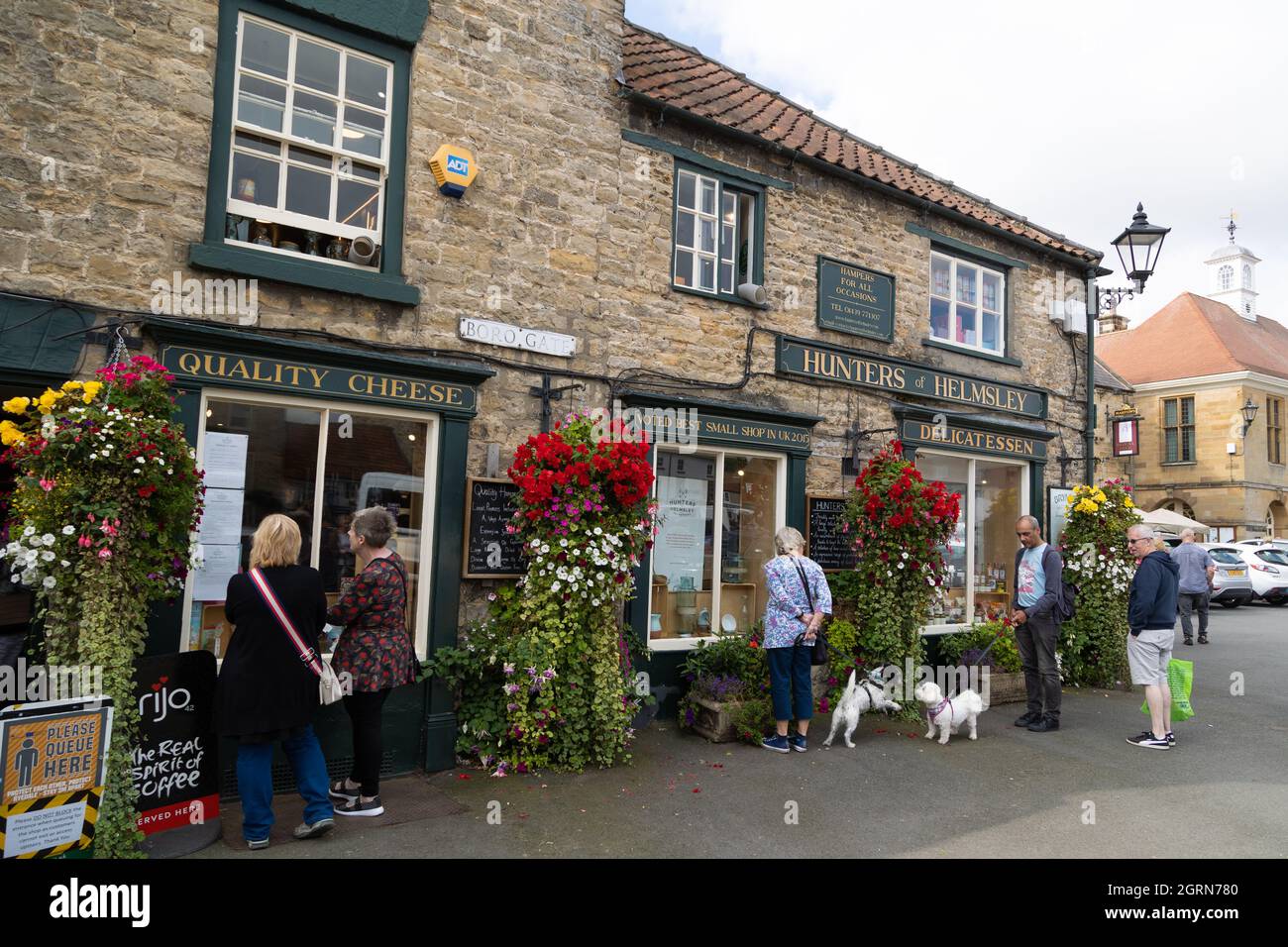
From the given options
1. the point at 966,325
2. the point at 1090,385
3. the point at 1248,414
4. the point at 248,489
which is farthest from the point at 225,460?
the point at 1248,414

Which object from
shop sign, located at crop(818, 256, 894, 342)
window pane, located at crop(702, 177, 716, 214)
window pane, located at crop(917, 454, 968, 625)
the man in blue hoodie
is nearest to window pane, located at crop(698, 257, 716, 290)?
window pane, located at crop(702, 177, 716, 214)

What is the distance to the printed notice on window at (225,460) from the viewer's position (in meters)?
5.69

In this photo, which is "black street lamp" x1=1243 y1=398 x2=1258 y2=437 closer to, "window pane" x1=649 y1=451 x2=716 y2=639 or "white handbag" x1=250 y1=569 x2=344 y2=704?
"window pane" x1=649 y1=451 x2=716 y2=639

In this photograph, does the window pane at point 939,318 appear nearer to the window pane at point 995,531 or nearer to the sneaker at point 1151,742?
A: the window pane at point 995,531

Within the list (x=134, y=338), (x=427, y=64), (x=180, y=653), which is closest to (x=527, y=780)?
(x=180, y=653)

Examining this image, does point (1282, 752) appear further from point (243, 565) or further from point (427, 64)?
point (427, 64)

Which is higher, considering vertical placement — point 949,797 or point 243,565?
point 243,565

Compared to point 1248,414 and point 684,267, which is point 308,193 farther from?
point 1248,414

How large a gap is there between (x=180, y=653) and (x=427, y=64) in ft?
16.1

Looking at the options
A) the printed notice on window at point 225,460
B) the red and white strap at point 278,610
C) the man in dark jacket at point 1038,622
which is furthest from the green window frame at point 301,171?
the man in dark jacket at point 1038,622

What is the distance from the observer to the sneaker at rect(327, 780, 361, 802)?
542 centimetres

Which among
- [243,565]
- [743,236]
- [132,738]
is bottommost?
[132,738]

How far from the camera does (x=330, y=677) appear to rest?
5.13m

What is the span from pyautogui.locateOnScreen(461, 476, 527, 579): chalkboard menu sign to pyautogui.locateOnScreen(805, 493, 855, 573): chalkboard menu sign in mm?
3363
